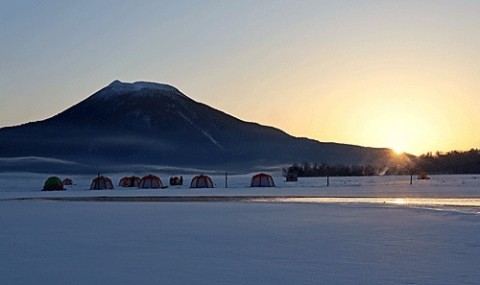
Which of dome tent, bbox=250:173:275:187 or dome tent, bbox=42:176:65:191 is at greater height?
dome tent, bbox=250:173:275:187

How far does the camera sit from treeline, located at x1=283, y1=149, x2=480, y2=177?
104 meters

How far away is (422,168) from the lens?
121 meters

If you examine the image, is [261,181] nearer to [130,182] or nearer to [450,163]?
[130,182]

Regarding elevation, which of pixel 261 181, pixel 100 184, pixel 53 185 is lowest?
pixel 53 185

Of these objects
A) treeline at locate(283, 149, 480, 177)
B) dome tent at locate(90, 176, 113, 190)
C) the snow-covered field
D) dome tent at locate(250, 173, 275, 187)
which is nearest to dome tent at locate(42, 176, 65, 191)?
dome tent at locate(90, 176, 113, 190)

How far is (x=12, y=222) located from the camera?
19.4 metres

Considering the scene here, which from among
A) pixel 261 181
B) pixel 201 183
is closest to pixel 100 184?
pixel 201 183

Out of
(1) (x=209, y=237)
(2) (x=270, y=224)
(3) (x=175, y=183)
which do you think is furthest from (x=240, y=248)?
(3) (x=175, y=183)

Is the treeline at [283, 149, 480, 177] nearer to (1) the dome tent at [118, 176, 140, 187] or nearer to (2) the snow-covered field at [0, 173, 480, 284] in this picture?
(1) the dome tent at [118, 176, 140, 187]

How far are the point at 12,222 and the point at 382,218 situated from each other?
9.19 meters

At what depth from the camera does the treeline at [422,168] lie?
10431 cm

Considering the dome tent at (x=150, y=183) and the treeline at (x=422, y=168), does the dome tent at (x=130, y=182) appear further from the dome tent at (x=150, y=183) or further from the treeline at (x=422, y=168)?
the treeline at (x=422, y=168)

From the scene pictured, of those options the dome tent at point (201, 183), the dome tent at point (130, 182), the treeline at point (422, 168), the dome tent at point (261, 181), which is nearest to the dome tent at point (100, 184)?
the dome tent at point (130, 182)

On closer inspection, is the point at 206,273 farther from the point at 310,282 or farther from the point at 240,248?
the point at 240,248
